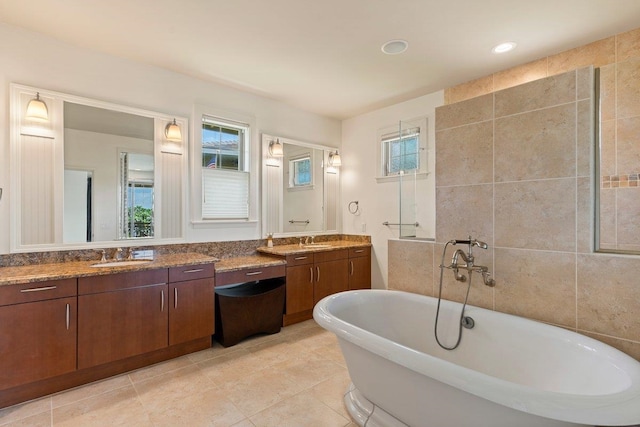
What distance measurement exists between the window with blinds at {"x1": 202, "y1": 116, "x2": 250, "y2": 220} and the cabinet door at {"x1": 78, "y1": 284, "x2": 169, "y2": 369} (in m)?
1.13

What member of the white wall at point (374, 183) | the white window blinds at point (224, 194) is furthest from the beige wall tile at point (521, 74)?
the white window blinds at point (224, 194)

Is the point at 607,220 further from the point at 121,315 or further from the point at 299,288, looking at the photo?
the point at 121,315

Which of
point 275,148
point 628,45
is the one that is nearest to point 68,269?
point 275,148

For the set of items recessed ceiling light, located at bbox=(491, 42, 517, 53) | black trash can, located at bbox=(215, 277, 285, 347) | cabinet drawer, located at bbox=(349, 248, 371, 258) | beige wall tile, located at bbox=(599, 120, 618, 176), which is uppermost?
recessed ceiling light, located at bbox=(491, 42, 517, 53)

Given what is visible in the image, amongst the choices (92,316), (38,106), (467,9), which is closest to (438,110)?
(467,9)

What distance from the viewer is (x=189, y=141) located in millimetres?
3240

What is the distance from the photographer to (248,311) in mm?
2980

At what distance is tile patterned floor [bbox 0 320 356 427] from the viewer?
1.85 metres

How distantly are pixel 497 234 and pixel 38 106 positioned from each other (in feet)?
11.9

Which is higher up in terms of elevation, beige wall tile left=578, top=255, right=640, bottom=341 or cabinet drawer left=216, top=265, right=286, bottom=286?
beige wall tile left=578, top=255, right=640, bottom=341

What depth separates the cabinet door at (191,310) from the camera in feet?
8.44

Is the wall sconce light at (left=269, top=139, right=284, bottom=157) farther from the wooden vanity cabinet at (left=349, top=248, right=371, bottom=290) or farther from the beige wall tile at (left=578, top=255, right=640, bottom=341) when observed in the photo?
the beige wall tile at (left=578, top=255, right=640, bottom=341)

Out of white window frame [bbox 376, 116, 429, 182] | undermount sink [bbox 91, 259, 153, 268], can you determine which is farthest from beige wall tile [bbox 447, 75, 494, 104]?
undermount sink [bbox 91, 259, 153, 268]

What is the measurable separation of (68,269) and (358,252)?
306 cm
